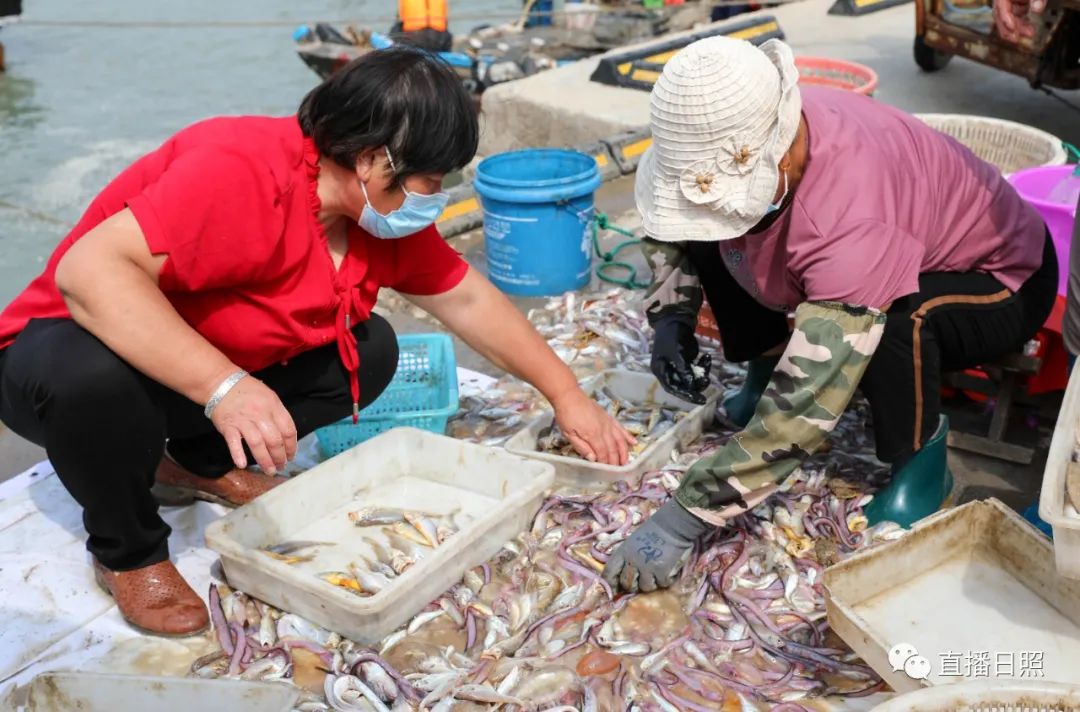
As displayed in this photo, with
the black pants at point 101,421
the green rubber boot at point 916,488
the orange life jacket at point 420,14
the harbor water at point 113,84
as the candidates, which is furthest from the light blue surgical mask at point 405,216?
the orange life jacket at point 420,14

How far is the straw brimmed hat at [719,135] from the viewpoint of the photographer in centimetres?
252

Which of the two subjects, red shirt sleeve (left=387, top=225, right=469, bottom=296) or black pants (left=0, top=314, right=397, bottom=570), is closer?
black pants (left=0, top=314, right=397, bottom=570)

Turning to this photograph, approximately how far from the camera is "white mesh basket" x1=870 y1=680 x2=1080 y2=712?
5.92 ft

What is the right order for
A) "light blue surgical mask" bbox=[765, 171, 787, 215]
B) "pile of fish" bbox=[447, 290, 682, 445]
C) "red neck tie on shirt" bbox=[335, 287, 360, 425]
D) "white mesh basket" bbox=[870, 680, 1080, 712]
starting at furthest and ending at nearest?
"pile of fish" bbox=[447, 290, 682, 445], "red neck tie on shirt" bbox=[335, 287, 360, 425], "light blue surgical mask" bbox=[765, 171, 787, 215], "white mesh basket" bbox=[870, 680, 1080, 712]

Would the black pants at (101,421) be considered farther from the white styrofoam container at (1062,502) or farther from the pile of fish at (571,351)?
the white styrofoam container at (1062,502)

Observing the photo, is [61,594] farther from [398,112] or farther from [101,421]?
[398,112]

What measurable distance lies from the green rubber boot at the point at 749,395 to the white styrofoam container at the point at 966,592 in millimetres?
997

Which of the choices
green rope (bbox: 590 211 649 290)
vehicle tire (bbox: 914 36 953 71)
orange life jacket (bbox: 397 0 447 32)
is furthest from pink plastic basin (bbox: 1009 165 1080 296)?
orange life jacket (bbox: 397 0 447 32)

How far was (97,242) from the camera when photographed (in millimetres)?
2406

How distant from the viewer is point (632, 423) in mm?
3799

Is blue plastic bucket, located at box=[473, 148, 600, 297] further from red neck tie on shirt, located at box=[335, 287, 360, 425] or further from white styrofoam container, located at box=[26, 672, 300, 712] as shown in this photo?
white styrofoam container, located at box=[26, 672, 300, 712]

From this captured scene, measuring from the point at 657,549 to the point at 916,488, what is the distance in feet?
2.84

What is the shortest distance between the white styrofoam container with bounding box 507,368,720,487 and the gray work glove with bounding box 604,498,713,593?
17.0 inches

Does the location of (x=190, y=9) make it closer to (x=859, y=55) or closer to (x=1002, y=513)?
(x=859, y=55)
